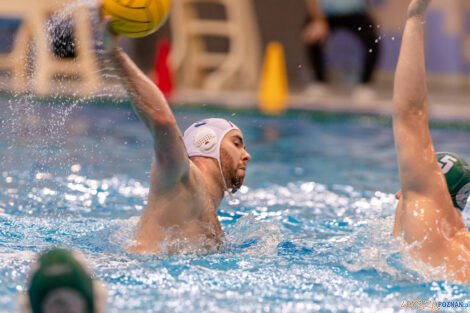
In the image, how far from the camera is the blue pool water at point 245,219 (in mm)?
2725

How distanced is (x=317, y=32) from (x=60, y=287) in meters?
6.95

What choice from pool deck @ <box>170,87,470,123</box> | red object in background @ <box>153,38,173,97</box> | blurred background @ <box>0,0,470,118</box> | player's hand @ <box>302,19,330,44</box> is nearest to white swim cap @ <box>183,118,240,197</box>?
blurred background @ <box>0,0,470,118</box>

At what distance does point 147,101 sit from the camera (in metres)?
2.57

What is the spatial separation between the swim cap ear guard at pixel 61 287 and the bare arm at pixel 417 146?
129 cm

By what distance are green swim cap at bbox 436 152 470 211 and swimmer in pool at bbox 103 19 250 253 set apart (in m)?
0.84

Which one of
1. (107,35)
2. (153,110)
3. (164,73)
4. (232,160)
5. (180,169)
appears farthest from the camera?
(164,73)

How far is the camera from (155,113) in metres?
2.59

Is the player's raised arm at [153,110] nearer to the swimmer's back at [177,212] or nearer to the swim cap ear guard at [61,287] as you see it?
the swimmer's back at [177,212]

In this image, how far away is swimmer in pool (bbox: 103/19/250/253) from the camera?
2572 mm

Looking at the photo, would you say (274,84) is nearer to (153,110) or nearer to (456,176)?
(456,176)

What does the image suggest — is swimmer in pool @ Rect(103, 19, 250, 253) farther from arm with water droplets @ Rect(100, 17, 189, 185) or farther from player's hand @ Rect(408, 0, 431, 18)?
player's hand @ Rect(408, 0, 431, 18)

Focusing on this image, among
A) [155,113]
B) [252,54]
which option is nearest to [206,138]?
[155,113]

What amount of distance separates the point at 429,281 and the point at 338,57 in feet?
29.3

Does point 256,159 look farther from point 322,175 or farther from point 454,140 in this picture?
point 454,140
